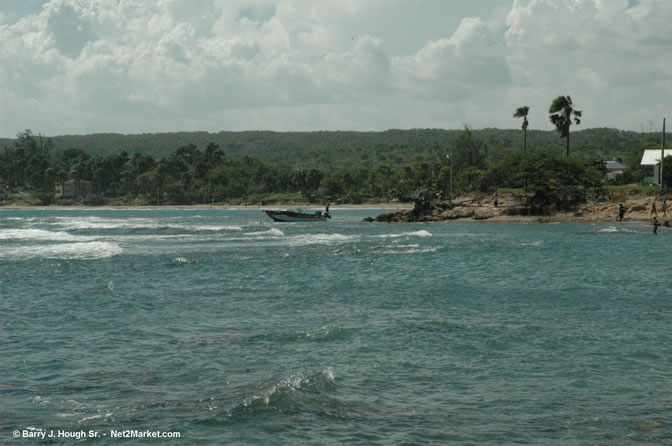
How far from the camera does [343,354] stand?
55.7 ft

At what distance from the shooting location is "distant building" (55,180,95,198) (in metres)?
190

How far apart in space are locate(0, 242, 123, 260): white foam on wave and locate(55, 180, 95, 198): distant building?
143482 millimetres

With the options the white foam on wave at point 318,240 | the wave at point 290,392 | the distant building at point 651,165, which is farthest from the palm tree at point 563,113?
the wave at point 290,392

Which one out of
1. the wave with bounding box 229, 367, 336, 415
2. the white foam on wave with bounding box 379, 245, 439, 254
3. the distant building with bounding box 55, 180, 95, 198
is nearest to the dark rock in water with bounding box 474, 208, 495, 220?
the white foam on wave with bounding box 379, 245, 439, 254

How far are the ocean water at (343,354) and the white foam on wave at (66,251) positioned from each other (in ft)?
26.6

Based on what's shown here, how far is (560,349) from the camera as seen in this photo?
17.4m

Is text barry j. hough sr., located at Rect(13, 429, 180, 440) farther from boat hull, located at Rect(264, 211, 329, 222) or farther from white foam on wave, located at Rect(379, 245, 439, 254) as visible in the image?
boat hull, located at Rect(264, 211, 329, 222)

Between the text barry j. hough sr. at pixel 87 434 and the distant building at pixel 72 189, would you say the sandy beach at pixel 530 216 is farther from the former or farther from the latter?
the distant building at pixel 72 189

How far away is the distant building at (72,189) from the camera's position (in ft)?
623

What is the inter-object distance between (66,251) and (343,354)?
1387 inches

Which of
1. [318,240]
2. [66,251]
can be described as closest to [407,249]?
[318,240]

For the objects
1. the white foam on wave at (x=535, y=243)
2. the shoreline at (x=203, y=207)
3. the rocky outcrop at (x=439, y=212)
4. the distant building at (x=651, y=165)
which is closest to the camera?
the white foam on wave at (x=535, y=243)

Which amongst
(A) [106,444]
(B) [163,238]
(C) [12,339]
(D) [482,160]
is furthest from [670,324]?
(D) [482,160]

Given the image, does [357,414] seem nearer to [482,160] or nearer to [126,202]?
[482,160]
